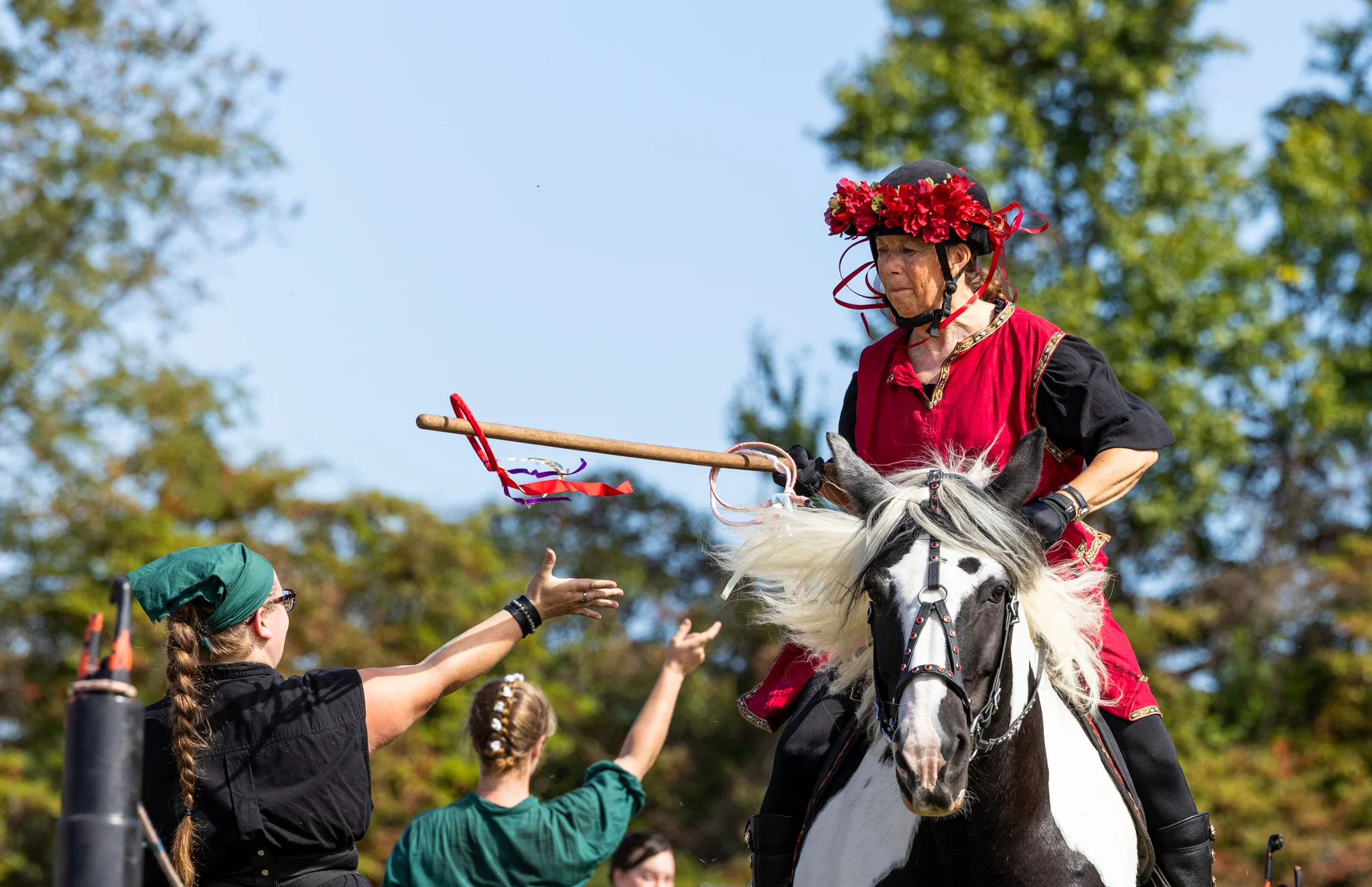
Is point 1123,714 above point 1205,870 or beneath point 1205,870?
above

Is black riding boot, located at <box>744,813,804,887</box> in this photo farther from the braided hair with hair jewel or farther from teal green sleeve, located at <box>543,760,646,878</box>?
the braided hair with hair jewel

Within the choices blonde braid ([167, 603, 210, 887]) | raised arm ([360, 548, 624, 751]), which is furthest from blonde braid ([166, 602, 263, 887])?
raised arm ([360, 548, 624, 751])

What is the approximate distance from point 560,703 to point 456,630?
184cm

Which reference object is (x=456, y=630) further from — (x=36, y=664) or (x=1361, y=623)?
(x=1361, y=623)

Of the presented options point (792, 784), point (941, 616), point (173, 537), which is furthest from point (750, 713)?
point (173, 537)

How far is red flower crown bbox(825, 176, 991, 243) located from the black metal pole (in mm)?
2162

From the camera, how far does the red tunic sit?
372cm

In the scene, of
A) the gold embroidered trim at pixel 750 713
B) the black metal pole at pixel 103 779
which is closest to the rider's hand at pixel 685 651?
the gold embroidered trim at pixel 750 713

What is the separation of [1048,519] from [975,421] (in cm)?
70

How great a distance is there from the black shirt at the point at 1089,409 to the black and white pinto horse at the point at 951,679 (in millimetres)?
367

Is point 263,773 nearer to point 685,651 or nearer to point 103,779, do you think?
point 103,779

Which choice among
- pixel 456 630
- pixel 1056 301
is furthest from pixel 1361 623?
pixel 456 630

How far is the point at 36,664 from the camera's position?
54.7ft

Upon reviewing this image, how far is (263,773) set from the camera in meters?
3.08
